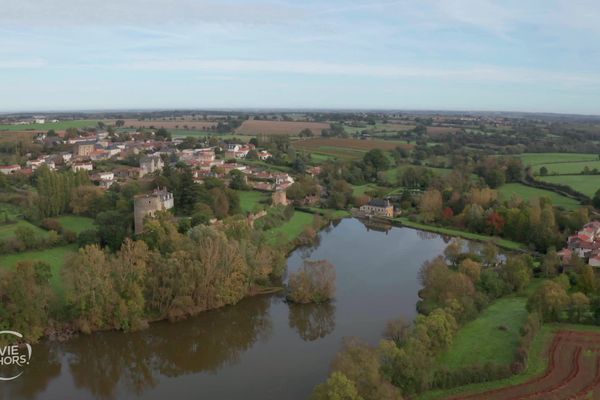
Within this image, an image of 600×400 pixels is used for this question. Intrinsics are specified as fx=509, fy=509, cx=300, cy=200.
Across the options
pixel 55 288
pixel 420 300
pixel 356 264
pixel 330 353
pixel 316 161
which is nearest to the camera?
pixel 330 353

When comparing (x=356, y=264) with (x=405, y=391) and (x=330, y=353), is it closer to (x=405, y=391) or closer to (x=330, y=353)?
(x=330, y=353)

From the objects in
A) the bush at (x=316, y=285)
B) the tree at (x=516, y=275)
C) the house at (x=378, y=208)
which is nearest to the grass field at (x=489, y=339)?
the tree at (x=516, y=275)

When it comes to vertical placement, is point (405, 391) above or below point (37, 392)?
above

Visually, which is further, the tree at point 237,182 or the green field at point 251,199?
the tree at point 237,182

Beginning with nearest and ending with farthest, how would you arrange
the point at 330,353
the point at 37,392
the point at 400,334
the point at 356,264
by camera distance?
1. the point at 37,392
2. the point at 400,334
3. the point at 330,353
4. the point at 356,264

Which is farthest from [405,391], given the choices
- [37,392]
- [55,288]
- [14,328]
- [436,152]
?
[436,152]

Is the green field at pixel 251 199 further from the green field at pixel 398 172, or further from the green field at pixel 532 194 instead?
the green field at pixel 532 194
